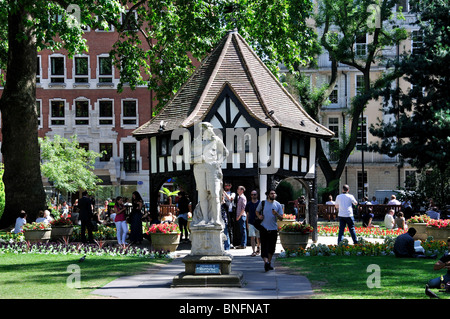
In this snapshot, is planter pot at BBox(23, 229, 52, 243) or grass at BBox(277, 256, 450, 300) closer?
grass at BBox(277, 256, 450, 300)

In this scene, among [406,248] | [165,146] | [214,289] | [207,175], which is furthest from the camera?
[165,146]

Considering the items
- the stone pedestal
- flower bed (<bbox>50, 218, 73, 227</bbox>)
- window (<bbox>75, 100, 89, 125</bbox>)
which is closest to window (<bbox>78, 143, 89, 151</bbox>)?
window (<bbox>75, 100, 89, 125</bbox>)

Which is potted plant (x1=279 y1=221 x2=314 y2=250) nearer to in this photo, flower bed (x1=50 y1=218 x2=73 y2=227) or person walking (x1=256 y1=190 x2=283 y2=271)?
person walking (x1=256 y1=190 x2=283 y2=271)

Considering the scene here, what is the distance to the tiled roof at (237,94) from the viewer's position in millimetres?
24422

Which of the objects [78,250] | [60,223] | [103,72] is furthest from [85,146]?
[78,250]

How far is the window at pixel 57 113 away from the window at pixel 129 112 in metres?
4.83

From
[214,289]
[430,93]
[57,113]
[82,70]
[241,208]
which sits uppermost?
[82,70]

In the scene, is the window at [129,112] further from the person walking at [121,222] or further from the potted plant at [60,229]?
the person walking at [121,222]

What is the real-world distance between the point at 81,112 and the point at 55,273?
41.6 m

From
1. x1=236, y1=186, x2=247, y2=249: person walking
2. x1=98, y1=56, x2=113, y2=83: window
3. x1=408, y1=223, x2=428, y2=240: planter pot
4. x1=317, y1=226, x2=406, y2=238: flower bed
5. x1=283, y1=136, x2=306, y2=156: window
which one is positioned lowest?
x1=317, y1=226, x2=406, y2=238: flower bed

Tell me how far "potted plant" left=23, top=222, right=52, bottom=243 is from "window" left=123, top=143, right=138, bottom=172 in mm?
33043

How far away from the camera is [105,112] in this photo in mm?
56312

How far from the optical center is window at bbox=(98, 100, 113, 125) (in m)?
56.2

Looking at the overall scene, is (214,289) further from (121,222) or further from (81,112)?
(81,112)
